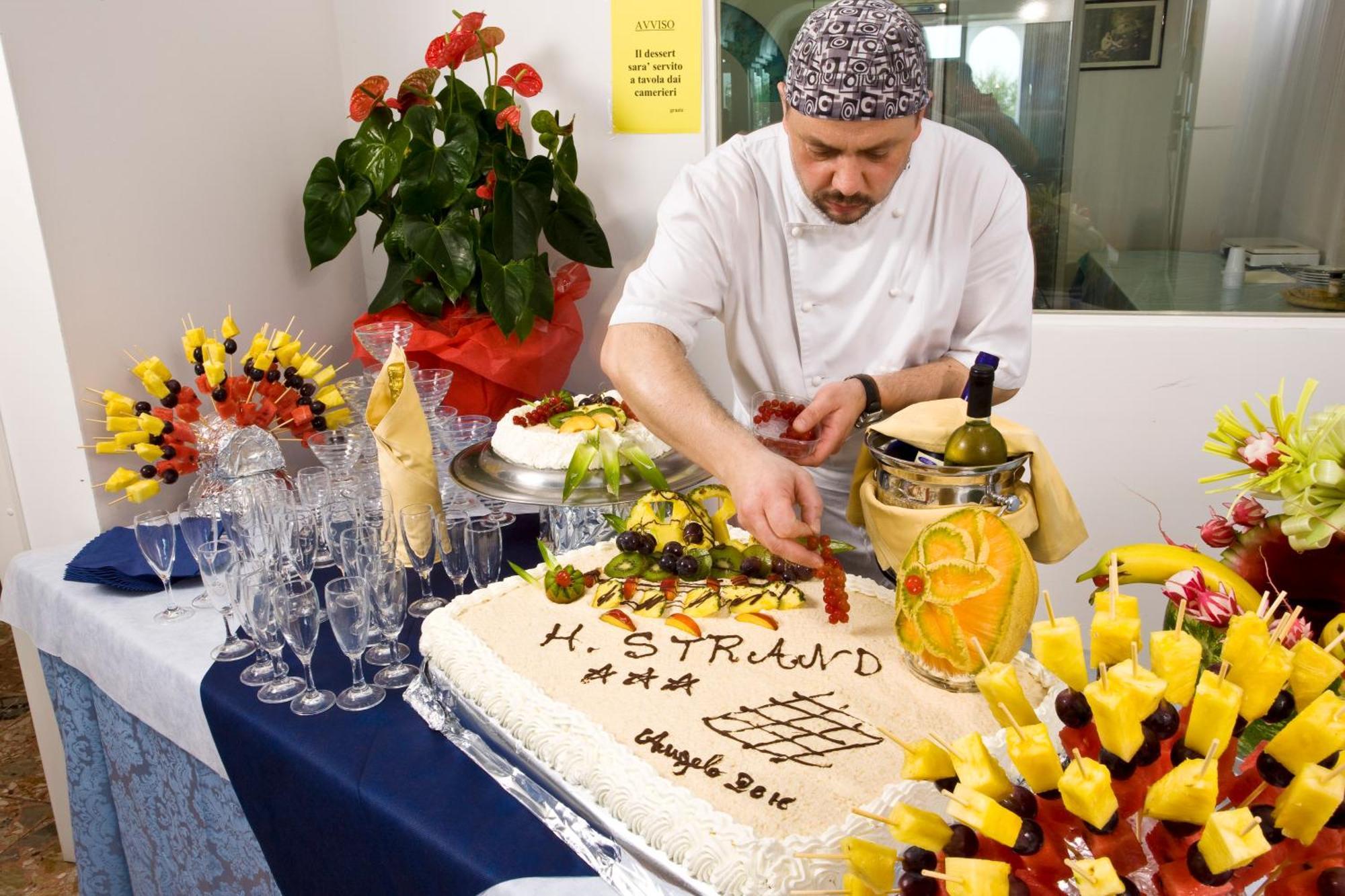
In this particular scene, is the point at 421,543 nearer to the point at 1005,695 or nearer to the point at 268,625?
the point at 268,625

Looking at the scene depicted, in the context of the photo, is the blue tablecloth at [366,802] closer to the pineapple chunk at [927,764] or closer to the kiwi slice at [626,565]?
the kiwi slice at [626,565]

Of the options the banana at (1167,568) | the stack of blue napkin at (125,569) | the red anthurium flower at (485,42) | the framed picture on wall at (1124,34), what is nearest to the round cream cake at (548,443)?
the stack of blue napkin at (125,569)

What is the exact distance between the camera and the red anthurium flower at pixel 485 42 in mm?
2494

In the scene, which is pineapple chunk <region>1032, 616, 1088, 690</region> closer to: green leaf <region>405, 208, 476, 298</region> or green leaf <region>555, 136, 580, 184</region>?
green leaf <region>405, 208, 476, 298</region>

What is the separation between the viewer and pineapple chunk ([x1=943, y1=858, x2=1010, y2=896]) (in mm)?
594

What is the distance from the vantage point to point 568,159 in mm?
2596

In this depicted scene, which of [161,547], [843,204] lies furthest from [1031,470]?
[161,547]

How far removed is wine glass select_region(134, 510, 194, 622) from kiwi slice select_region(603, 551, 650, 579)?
0.84m

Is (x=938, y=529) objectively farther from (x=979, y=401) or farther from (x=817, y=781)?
(x=817, y=781)

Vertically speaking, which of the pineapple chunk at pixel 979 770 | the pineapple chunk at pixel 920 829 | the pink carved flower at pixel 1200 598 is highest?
the pineapple chunk at pixel 979 770

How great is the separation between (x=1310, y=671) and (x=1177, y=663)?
0.11 metres

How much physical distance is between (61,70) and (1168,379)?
2.76 meters

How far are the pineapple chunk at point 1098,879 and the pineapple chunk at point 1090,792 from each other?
1.1 inches

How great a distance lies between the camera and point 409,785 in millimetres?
1195
